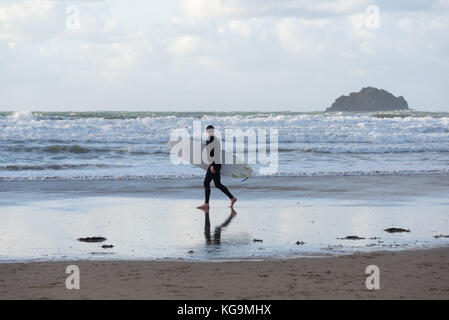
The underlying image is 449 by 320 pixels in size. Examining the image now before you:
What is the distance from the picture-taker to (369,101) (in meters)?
97.2

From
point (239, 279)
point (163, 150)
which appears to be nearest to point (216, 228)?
point (239, 279)

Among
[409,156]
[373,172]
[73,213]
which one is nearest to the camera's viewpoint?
[73,213]

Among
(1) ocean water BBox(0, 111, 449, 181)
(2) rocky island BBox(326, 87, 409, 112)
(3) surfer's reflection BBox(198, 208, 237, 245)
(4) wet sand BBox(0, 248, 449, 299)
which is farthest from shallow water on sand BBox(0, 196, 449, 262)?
(2) rocky island BBox(326, 87, 409, 112)

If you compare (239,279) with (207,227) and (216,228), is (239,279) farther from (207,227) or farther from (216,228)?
(207,227)

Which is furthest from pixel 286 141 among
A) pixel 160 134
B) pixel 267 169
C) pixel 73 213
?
pixel 73 213

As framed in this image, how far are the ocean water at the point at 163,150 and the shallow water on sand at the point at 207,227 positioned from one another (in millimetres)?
5692

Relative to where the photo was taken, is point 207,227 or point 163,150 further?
point 163,150

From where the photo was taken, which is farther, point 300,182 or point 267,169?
point 267,169

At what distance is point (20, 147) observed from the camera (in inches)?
1021

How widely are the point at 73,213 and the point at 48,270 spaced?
4658 millimetres

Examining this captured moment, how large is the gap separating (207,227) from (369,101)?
90197 mm

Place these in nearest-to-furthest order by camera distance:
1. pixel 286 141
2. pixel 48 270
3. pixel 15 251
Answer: pixel 48 270
pixel 15 251
pixel 286 141

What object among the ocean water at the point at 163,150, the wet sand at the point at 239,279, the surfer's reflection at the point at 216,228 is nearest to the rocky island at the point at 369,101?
the ocean water at the point at 163,150
